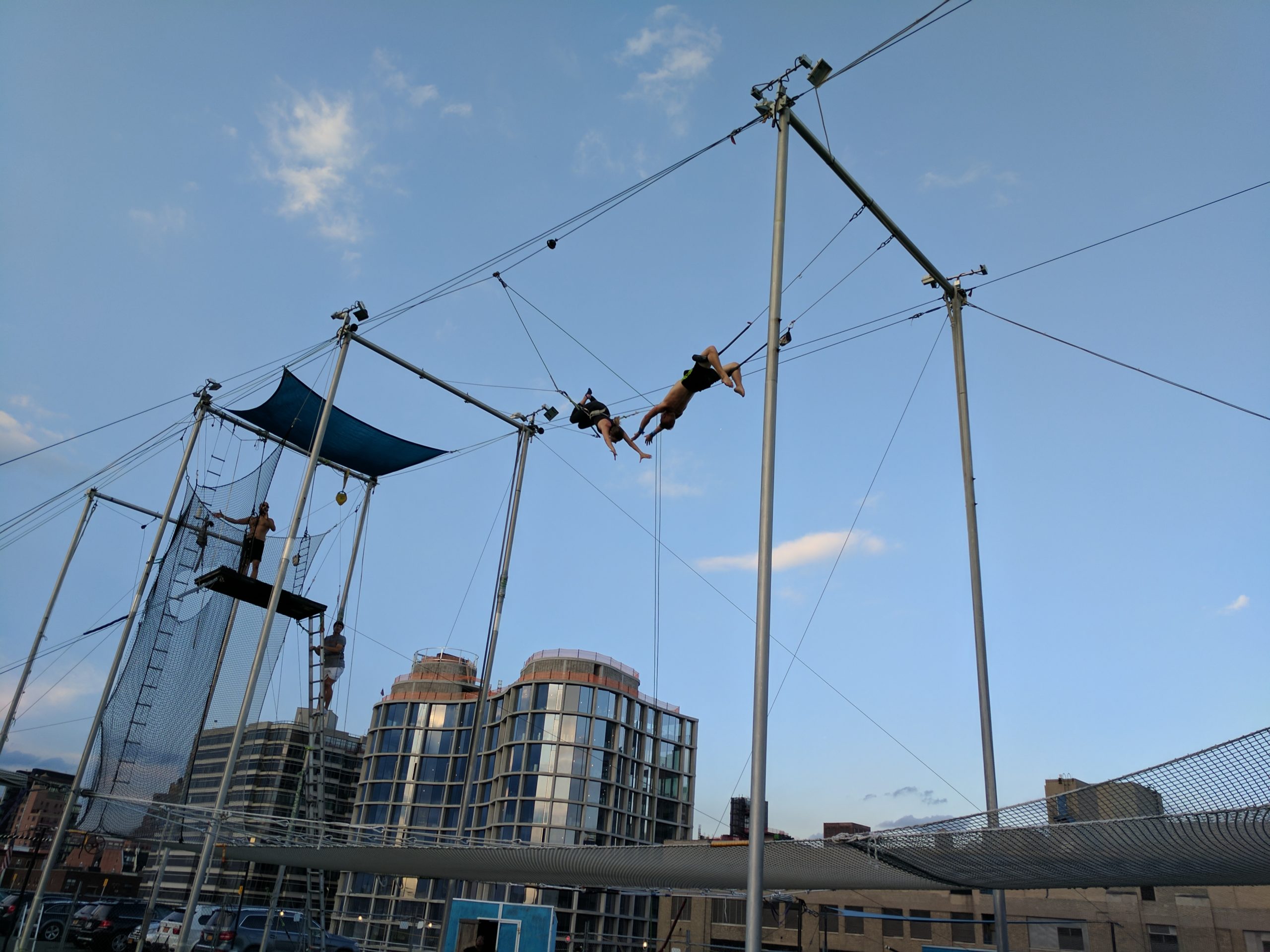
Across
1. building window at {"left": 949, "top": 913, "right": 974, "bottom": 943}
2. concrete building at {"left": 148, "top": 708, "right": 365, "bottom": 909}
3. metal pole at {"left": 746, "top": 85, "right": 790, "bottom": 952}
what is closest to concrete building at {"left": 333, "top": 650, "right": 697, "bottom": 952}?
concrete building at {"left": 148, "top": 708, "right": 365, "bottom": 909}

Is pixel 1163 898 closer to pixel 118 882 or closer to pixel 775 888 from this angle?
pixel 775 888

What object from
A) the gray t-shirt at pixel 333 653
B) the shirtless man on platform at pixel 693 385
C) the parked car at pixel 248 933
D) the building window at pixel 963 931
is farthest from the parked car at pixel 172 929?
the building window at pixel 963 931

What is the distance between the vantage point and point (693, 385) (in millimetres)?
8594

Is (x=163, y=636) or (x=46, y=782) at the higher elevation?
(x=163, y=636)

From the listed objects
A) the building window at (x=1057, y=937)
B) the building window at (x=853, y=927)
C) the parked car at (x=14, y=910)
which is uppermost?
the building window at (x=1057, y=937)

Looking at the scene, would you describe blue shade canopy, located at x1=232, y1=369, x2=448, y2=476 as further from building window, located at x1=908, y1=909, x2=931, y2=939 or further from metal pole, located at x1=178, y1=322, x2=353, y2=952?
building window, located at x1=908, y1=909, x2=931, y2=939

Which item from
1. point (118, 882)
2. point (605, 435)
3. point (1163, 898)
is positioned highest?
point (605, 435)

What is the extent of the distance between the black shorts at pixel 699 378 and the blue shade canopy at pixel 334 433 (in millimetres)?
5943

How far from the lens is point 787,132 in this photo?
6.99m

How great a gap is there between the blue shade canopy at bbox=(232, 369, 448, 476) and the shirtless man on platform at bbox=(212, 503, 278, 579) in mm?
1274

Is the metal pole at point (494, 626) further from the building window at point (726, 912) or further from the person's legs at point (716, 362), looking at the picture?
the building window at point (726, 912)

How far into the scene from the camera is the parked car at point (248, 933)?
1436 centimetres

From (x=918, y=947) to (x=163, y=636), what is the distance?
32.9m

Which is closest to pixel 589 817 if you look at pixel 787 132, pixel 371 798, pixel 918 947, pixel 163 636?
pixel 371 798
